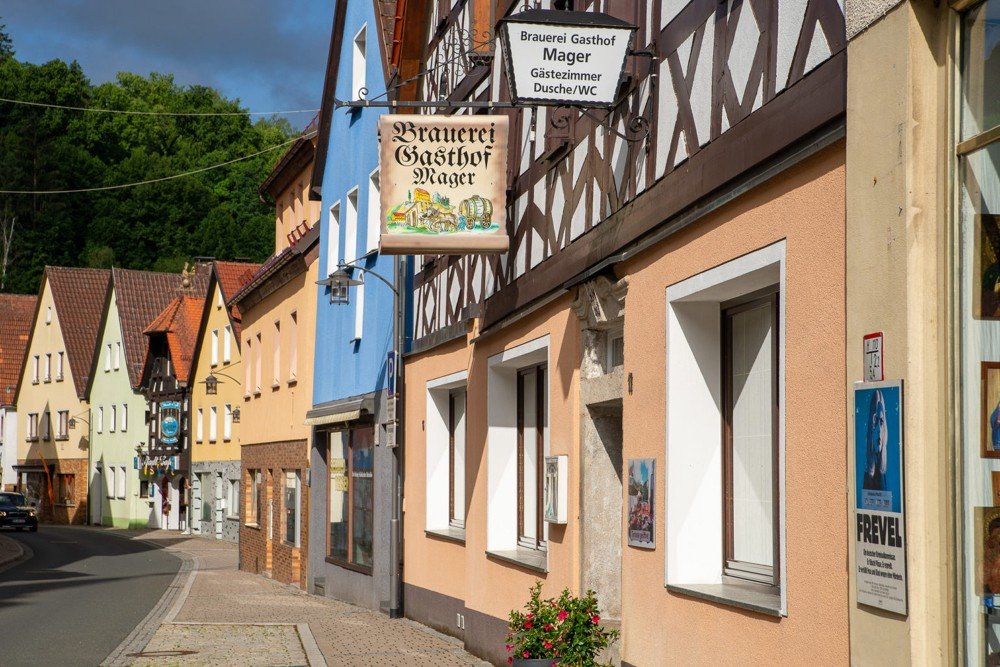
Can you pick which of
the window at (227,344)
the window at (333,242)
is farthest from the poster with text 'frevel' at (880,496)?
the window at (227,344)

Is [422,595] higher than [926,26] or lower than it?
lower

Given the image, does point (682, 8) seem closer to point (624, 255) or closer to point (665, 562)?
point (624, 255)

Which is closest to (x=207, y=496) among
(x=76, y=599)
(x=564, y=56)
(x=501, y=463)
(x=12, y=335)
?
(x=76, y=599)

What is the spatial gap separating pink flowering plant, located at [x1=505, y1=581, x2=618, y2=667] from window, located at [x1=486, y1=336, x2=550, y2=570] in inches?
131

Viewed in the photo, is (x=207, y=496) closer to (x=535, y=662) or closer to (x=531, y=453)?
(x=531, y=453)

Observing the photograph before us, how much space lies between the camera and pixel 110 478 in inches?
2319

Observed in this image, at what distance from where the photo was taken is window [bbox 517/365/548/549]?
12.8m

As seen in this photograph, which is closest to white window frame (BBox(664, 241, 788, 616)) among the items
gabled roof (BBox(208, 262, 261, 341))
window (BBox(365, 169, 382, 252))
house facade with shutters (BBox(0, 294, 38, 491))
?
window (BBox(365, 169, 382, 252))

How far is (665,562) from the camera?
27.0ft

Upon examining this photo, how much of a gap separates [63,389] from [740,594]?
198 ft

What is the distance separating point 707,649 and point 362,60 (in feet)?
51.4

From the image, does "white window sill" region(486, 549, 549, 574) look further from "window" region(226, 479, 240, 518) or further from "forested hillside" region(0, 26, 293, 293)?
"forested hillside" region(0, 26, 293, 293)

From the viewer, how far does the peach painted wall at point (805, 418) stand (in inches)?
238

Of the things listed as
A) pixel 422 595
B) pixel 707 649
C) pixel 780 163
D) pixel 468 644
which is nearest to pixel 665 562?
pixel 707 649
